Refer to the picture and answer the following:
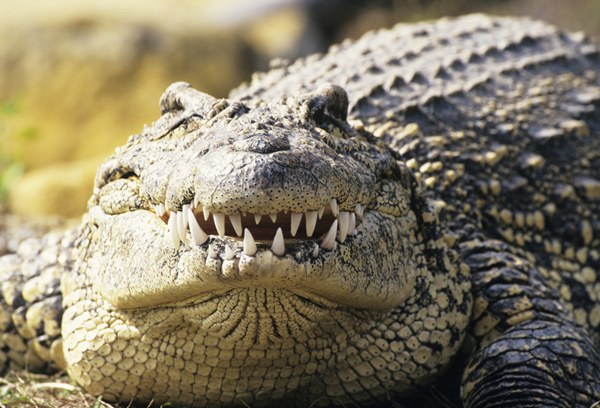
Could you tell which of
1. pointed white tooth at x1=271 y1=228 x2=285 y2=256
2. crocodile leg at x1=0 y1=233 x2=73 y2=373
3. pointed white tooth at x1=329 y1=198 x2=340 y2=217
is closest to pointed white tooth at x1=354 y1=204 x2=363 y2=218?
pointed white tooth at x1=329 y1=198 x2=340 y2=217

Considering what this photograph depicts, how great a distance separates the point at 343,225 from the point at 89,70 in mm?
8067

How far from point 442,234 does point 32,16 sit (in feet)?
27.3

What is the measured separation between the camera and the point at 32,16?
10.8 m

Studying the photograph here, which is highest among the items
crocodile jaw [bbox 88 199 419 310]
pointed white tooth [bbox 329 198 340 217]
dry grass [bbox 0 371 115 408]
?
pointed white tooth [bbox 329 198 340 217]

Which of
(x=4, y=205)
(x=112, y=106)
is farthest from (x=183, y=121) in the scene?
(x=112, y=106)

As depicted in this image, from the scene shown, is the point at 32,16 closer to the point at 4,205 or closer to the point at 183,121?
the point at 4,205

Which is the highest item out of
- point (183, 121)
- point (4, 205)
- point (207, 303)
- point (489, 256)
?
point (183, 121)

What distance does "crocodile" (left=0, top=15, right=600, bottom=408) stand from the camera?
274 cm

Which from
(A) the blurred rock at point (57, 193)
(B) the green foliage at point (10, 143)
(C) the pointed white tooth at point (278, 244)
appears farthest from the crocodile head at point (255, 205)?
(A) the blurred rock at point (57, 193)

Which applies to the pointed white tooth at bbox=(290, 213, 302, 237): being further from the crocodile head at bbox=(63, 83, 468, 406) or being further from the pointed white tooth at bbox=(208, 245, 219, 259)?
the pointed white tooth at bbox=(208, 245, 219, 259)

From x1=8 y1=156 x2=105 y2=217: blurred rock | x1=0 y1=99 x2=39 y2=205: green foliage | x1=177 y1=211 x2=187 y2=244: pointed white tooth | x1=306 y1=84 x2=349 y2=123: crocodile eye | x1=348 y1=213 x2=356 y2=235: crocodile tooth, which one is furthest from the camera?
x1=8 y1=156 x2=105 y2=217: blurred rock

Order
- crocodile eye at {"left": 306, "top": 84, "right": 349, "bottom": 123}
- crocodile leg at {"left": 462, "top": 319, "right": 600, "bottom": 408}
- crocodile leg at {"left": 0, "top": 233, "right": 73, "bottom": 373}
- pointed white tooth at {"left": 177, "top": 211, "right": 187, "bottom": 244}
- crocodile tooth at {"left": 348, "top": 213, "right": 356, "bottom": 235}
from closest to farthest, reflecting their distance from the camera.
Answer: pointed white tooth at {"left": 177, "top": 211, "right": 187, "bottom": 244}
crocodile tooth at {"left": 348, "top": 213, "right": 356, "bottom": 235}
crocodile eye at {"left": 306, "top": 84, "right": 349, "bottom": 123}
crocodile leg at {"left": 462, "top": 319, "right": 600, "bottom": 408}
crocodile leg at {"left": 0, "top": 233, "right": 73, "bottom": 373}

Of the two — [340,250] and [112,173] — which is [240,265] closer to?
[340,250]

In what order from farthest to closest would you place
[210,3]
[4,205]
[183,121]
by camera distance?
[210,3]
[4,205]
[183,121]
